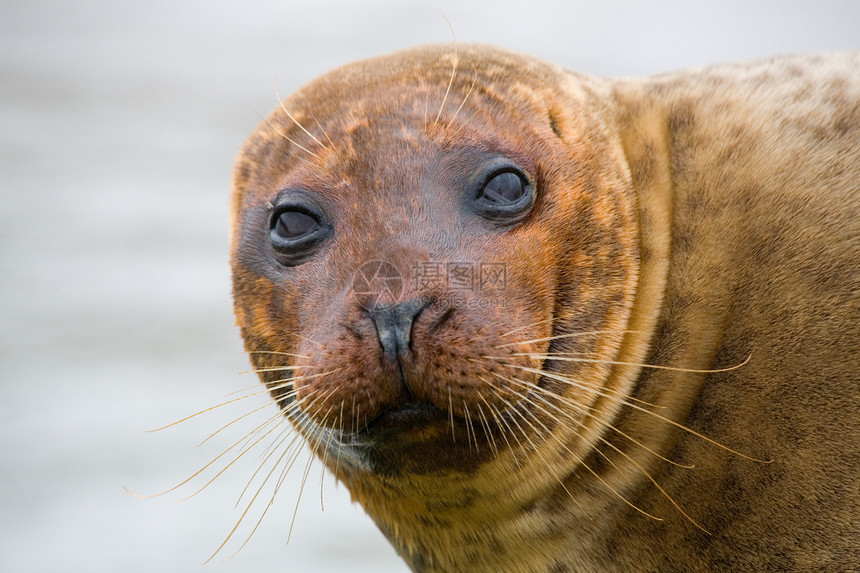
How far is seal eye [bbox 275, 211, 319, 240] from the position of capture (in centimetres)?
374

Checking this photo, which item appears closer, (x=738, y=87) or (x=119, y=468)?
(x=738, y=87)

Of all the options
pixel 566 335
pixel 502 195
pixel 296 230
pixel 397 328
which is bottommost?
pixel 566 335

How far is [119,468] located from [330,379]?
794cm

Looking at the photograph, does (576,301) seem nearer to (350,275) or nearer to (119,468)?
(350,275)

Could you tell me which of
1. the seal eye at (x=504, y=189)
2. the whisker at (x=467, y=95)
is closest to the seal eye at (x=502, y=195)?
the seal eye at (x=504, y=189)

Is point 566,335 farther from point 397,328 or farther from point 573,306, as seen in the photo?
point 397,328

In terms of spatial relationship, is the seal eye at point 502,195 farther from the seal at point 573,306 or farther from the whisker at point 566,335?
the whisker at point 566,335

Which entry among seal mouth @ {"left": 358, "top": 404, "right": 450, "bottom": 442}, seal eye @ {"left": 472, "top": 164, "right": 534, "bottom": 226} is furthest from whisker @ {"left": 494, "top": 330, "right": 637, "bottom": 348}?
seal eye @ {"left": 472, "top": 164, "right": 534, "bottom": 226}

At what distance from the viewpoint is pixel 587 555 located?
390cm

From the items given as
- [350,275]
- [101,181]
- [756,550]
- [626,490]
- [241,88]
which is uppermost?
[241,88]

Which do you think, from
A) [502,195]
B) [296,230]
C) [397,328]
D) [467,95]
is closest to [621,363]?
[502,195]

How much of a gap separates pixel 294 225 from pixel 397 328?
0.78 meters

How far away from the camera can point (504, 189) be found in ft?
12.0

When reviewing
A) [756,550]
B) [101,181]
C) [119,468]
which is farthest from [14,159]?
[756,550]
